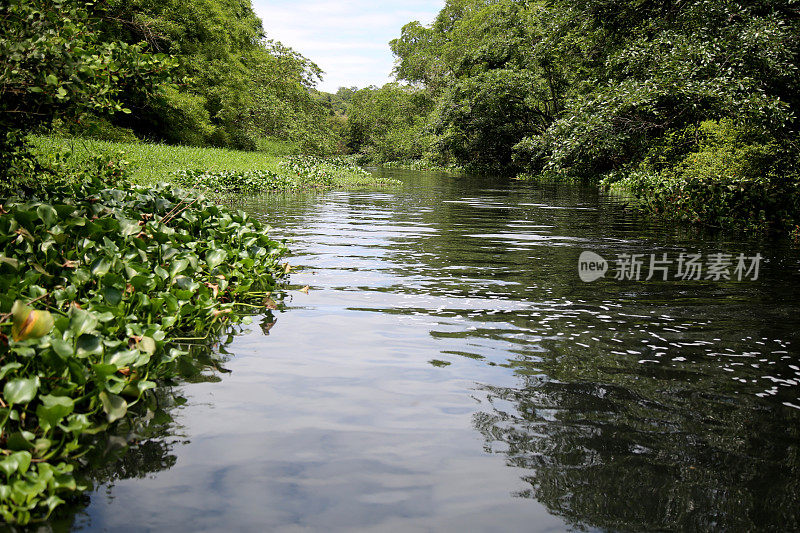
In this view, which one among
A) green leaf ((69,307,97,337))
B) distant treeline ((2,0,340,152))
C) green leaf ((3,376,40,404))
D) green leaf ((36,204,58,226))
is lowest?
green leaf ((3,376,40,404))

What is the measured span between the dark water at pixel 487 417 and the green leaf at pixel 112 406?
239 millimetres

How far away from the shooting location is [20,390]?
284 centimetres

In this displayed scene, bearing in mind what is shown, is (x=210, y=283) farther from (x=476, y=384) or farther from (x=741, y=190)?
(x=741, y=190)

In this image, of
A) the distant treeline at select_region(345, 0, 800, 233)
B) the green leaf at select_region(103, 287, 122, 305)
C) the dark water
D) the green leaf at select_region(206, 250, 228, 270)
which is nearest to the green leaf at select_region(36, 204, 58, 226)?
the green leaf at select_region(103, 287, 122, 305)

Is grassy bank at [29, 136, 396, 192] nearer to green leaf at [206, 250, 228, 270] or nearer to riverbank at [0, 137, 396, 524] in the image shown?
riverbank at [0, 137, 396, 524]

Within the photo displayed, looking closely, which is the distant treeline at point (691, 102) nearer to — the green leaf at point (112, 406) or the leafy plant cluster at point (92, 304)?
the leafy plant cluster at point (92, 304)

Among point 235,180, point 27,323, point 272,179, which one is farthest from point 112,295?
point 272,179

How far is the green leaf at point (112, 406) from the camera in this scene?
3.11 meters

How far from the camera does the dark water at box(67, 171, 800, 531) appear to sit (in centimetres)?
276

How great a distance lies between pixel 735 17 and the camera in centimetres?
1296

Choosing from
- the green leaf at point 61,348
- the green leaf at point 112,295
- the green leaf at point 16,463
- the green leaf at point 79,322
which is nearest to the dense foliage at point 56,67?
the green leaf at point 112,295

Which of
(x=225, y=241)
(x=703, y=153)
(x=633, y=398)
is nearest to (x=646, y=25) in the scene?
(x=703, y=153)

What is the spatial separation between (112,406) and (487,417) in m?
2.15

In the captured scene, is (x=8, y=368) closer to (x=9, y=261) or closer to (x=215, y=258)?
(x=9, y=261)
